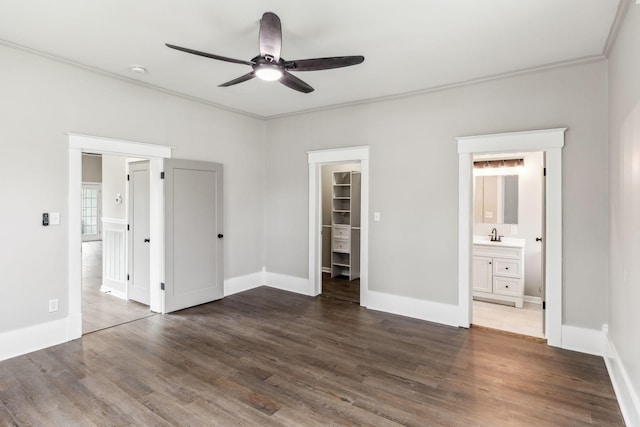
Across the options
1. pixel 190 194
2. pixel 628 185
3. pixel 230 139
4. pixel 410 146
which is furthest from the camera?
pixel 230 139

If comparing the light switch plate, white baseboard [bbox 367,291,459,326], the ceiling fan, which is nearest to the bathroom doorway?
white baseboard [bbox 367,291,459,326]

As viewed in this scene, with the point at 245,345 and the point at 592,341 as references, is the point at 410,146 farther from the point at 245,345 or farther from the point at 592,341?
the point at 245,345

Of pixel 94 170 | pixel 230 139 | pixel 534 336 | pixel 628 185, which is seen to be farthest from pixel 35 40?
pixel 94 170

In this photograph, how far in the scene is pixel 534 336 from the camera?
365 centimetres

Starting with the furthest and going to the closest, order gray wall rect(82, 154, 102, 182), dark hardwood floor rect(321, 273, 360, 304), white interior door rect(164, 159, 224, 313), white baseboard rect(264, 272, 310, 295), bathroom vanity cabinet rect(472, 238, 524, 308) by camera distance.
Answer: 1. gray wall rect(82, 154, 102, 182)
2. white baseboard rect(264, 272, 310, 295)
3. dark hardwood floor rect(321, 273, 360, 304)
4. bathroom vanity cabinet rect(472, 238, 524, 308)
5. white interior door rect(164, 159, 224, 313)

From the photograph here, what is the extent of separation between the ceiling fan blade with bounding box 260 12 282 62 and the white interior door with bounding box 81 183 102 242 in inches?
451

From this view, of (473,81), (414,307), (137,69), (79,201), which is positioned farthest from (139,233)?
(473,81)

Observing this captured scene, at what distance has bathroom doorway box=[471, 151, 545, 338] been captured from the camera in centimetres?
479

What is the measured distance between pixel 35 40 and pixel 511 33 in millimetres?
4148

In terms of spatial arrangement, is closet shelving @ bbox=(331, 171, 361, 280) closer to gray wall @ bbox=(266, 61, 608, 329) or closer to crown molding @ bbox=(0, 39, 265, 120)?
gray wall @ bbox=(266, 61, 608, 329)

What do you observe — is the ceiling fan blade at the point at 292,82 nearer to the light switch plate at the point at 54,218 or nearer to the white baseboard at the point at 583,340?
the light switch plate at the point at 54,218

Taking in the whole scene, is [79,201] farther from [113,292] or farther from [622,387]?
[622,387]

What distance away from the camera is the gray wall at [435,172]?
10.7 feet

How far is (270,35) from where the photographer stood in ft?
7.72
